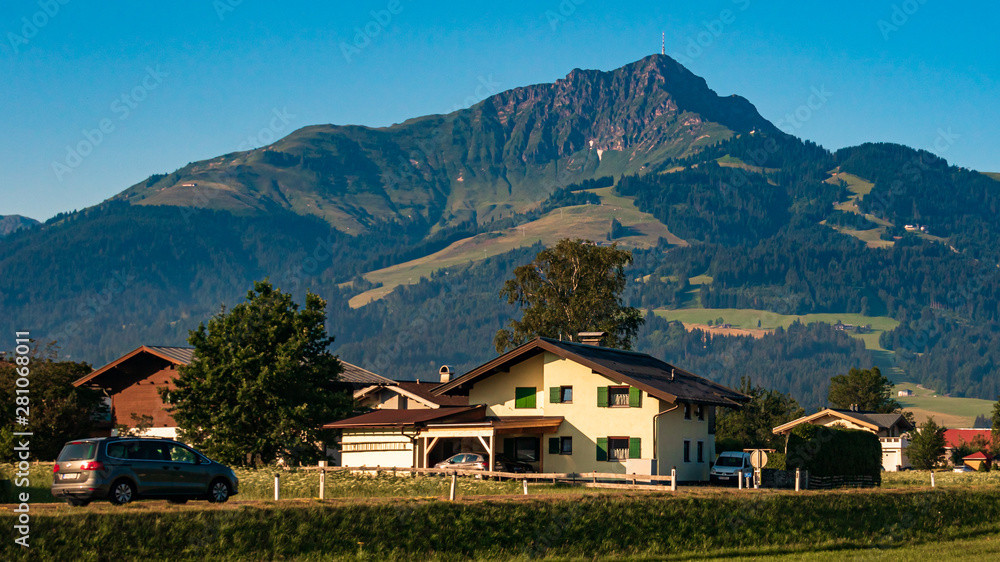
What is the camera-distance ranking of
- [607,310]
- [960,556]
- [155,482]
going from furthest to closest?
[607,310] < [960,556] < [155,482]

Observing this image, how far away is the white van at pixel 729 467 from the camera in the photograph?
50531 mm

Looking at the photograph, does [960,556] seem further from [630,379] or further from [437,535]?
[630,379]

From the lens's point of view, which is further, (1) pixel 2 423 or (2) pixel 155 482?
(1) pixel 2 423

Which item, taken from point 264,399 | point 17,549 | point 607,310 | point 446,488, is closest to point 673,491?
point 446,488

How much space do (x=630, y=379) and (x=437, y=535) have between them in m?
23.8

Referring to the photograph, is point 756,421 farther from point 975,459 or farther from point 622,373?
point 622,373

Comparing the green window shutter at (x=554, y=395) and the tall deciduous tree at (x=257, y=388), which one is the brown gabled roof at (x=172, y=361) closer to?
the tall deciduous tree at (x=257, y=388)

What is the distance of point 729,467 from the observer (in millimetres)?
51062

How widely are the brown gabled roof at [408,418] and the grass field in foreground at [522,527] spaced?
62.2ft

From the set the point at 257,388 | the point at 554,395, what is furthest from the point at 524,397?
the point at 257,388

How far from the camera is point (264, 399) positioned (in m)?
51.5

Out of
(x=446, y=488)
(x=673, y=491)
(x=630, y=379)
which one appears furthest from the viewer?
(x=630, y=379)

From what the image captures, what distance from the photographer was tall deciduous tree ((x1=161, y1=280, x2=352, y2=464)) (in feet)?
168

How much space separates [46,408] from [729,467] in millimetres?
36973
